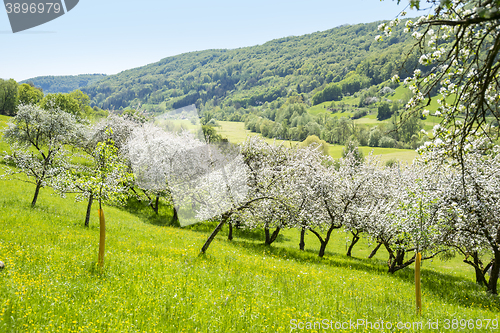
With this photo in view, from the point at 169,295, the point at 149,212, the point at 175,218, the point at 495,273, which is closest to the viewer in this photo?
the point at 169,295

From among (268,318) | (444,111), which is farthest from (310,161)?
(268,318)

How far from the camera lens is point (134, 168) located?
36.8 meters

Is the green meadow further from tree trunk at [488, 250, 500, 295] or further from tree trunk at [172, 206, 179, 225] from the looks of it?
tree trunk at [172, 206, 179, 225]

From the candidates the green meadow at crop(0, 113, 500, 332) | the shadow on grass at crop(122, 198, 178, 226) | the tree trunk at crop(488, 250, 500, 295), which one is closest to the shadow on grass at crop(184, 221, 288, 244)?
the shadow on grass at crop(122, 198, 178, 226)

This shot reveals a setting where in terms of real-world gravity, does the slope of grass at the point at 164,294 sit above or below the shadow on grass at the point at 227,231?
above

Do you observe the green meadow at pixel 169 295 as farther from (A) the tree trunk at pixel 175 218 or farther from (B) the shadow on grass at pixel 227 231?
(A) the tree trunk at pixel 175 218

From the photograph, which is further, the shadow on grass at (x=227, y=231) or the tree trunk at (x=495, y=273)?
the shadow on grass at (x=227, y=231)

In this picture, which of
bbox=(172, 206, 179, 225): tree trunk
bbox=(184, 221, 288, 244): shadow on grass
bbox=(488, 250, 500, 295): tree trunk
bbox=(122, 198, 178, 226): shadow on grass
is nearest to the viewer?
bbox=(488, 250, 500, 295): tree trunk

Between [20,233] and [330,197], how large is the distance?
2118 centimetres

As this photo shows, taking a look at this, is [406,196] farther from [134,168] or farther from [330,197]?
[134,168]

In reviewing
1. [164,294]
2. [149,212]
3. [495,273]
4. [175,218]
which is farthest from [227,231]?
[164,294]

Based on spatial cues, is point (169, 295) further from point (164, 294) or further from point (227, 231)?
point (227, 231)

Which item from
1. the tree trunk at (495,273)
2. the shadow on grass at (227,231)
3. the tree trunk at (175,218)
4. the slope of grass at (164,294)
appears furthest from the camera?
the tree trunk at (175,218)

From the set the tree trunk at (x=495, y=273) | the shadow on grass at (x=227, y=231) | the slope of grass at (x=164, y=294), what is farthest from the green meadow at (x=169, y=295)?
the shadow on grass at (x=227, y=231)
